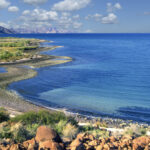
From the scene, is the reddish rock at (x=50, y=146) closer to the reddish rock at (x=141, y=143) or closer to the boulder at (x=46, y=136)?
the boulder at (x=46, y=136)

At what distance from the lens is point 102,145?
1082 cm

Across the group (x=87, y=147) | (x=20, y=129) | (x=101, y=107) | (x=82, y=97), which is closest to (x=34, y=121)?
(x=20, y=129)

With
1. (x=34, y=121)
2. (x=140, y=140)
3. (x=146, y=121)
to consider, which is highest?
(x=140, y=140)

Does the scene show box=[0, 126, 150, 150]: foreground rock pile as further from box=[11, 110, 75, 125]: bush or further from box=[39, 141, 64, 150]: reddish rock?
box=[11, 110, 75, 125]: bush

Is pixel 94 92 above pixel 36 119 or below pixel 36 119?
below

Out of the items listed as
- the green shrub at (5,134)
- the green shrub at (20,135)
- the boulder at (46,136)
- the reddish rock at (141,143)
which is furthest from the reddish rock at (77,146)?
the green shrub at (5,134)

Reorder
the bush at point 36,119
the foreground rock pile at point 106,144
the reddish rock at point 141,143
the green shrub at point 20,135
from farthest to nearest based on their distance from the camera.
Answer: the bush at point 36,119 → the green shrub at point 20,135 → the reddish rock at point 141,143 → the foreground rock pile at point 106,144

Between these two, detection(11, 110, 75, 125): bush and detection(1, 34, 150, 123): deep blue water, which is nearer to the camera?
detection(11, 110, 75, 125): bush

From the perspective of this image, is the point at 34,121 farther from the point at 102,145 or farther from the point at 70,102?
the point at 70,102

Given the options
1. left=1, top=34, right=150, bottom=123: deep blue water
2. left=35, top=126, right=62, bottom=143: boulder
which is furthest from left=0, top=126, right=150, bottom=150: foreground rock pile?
left=1, top=34, right=150, bottom=123: deep blue water

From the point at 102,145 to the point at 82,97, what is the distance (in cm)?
2306

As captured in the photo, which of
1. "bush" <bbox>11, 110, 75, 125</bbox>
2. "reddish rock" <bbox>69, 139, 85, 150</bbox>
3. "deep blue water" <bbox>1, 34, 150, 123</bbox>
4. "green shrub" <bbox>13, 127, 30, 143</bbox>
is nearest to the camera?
"reddish rock" <bbox>69, 139, 85, 150</bbox>

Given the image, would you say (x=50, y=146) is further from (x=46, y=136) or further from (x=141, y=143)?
(x=141, y=143)

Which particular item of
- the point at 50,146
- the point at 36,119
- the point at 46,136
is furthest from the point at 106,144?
the point at 36,119
